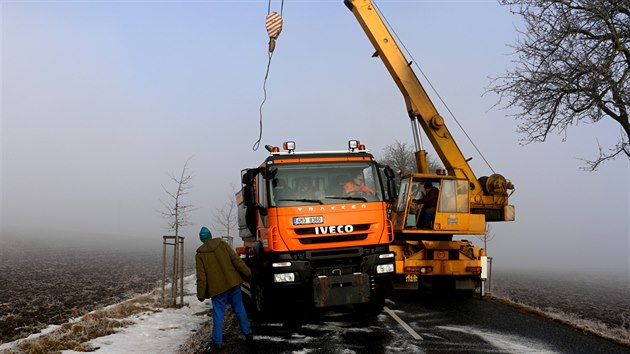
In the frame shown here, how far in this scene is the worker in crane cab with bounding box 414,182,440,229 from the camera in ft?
44.1

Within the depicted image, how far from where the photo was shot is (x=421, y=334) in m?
8.35

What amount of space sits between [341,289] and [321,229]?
3.66ft

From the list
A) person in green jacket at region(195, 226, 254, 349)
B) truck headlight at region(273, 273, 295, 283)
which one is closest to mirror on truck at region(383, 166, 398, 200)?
truck headlight at region(273, 273, 295, 283)

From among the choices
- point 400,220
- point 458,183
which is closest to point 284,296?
point 400,220

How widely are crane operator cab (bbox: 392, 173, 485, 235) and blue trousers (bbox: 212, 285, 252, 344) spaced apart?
6.23m

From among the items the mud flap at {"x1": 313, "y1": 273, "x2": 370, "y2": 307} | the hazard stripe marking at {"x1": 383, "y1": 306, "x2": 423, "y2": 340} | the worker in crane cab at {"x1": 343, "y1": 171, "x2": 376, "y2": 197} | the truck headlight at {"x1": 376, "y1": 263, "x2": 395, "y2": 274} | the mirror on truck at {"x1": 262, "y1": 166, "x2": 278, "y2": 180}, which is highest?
the mirror on truck at {"x1": 262, "y1": 166, "x2": 278, "y2": 180}

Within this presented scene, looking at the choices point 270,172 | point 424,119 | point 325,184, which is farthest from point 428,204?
point 270,172

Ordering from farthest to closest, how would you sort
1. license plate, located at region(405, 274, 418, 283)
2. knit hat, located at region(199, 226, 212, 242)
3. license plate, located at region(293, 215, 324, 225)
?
1. license plate, located at region(405, 274, 418, 283)
2. license plate, located at region(293, 215, 324, 225)
3. knit hat, located at region(199, 226, 212, 242)

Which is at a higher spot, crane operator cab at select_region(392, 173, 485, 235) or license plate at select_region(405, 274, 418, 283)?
crane operator cab at select_region(392, 173, 485, 235)

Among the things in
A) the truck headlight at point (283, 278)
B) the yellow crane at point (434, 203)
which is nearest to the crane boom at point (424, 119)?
the yellow crane at point (434, 203)

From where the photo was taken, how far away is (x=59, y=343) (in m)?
7.94

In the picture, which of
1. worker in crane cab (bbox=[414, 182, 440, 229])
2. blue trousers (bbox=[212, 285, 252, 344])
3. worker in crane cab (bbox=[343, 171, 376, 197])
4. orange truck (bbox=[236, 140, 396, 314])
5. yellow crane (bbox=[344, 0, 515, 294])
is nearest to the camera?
blue trousers (bbox=[212, 285, 252, 344])

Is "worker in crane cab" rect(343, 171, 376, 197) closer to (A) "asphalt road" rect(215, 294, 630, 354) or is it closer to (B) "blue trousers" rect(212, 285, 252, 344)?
(A) "asphalt road" rect(215, 294, 630, 354)

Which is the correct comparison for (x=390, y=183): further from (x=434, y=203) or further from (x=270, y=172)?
(x=434, y=203)
